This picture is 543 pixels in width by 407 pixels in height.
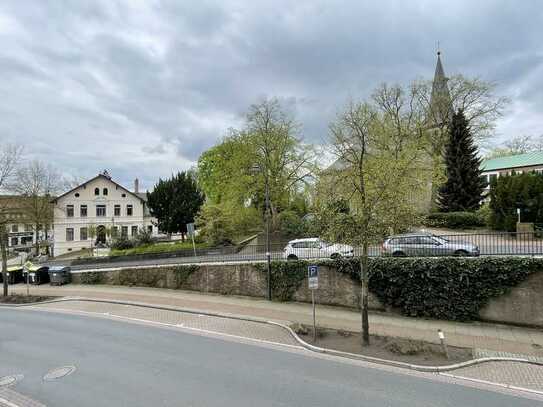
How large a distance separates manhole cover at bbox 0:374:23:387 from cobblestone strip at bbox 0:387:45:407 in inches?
17.9

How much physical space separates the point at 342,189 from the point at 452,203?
90.5 feet

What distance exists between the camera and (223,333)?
10766mm

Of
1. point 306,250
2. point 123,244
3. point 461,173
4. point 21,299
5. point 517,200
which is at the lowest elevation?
point 21,299

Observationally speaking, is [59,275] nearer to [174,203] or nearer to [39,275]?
[39,275]

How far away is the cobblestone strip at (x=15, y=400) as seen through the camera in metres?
6.20

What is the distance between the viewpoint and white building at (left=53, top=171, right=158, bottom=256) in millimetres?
45875

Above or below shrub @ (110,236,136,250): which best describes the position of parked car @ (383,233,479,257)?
above

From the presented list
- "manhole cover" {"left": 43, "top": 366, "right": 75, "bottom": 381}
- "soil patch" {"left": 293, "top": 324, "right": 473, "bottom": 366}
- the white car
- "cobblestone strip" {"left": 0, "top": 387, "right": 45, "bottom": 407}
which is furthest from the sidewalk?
"cobblestone strip" {"left": 0, "top": 387, "right": 45, "bottom": 407}

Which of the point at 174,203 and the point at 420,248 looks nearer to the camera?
the point at 420,248

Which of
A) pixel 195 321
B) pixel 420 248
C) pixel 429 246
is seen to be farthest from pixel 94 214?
pixel 429 246

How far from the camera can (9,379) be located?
293 inches

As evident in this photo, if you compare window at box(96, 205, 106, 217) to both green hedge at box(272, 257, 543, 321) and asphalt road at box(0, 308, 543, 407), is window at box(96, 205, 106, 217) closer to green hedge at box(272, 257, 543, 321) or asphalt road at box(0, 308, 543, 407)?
asphalt road at box(0, 308, 543, 407)

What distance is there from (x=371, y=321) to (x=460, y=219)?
75.0 ft

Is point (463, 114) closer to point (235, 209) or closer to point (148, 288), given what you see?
point (235, 209)
